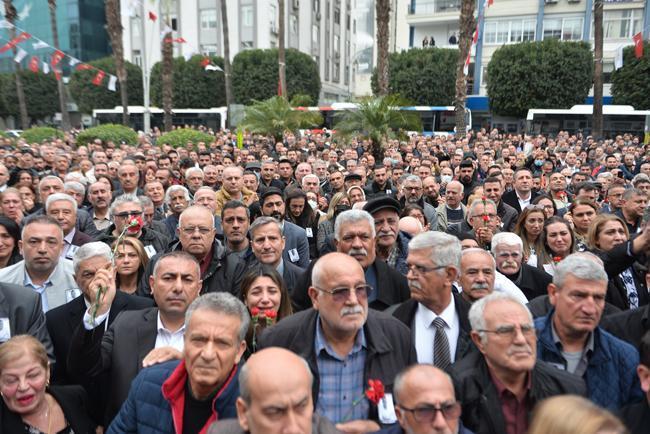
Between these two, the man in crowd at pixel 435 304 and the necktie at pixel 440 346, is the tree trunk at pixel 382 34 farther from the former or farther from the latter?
the necktie at pixel 440 346

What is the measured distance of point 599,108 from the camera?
22422 millimetres

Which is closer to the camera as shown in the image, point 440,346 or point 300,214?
point 440,346

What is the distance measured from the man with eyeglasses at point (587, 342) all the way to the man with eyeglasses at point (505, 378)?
→ 0.90 ft

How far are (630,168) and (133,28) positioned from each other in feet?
167

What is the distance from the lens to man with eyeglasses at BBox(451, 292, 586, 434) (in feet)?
8.71

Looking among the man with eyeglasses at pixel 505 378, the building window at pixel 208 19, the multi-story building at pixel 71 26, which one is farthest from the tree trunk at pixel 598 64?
the multi-story building at pixel 71 26

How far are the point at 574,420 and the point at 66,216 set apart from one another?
17.4ft

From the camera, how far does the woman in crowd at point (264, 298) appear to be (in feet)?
12.0

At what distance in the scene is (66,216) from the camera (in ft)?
18.3

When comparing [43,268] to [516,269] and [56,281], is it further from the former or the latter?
[516,269]

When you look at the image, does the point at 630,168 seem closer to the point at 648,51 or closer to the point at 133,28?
the point at 648,51

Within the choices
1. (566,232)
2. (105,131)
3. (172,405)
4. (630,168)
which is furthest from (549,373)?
(105,131)

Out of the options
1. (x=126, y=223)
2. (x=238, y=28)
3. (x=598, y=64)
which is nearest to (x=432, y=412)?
(x=126, y=223)

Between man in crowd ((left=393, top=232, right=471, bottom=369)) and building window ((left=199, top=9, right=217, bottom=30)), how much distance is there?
51849 mm
